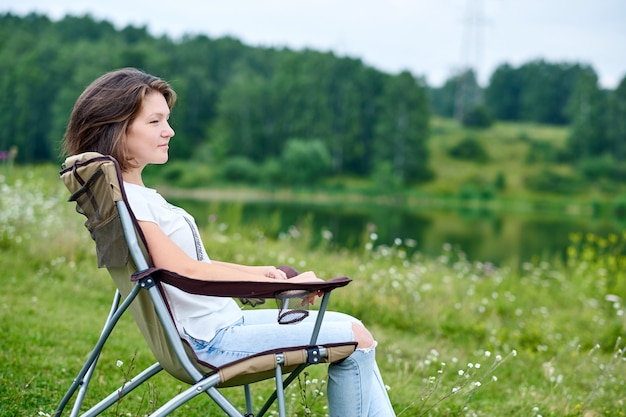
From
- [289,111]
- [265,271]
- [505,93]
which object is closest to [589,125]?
[289,111]

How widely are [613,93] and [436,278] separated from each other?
66.1 metres

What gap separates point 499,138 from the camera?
7112 cm

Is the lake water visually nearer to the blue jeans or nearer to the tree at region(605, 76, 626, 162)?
the blue jeans

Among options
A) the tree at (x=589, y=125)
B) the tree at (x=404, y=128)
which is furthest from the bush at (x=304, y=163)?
the tree at (x=589, y=125)

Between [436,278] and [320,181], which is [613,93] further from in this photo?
[436,278]

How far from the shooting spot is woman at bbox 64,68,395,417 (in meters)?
2.36

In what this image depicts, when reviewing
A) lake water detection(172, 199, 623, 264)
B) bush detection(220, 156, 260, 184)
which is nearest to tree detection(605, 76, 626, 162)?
bush detection(220, 156, 260, 184)

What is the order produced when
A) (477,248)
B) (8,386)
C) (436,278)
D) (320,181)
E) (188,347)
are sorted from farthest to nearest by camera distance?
1. (320,181)
2. (477,248)
3. (436,278)
4. (8,386)
5. (188,347)

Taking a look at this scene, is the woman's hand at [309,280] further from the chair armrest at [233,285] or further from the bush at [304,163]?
the bush at [304,163]

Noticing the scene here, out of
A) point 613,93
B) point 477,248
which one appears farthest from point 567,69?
point 477,248

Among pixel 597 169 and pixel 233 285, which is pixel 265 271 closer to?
pixel 233 285

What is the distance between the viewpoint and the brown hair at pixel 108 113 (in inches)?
97.7

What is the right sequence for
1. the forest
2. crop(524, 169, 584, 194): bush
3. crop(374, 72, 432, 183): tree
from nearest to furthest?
crop(524, 169, 584, 194): bush, the forest, crop(374, 72, 432, 183): tree

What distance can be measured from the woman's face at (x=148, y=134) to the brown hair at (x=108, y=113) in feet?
0.08
